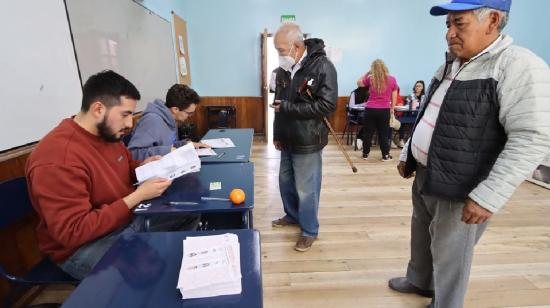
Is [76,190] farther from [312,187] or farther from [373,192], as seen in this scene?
[373,192]

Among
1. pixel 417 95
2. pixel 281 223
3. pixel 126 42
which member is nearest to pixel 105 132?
pixel 281 223

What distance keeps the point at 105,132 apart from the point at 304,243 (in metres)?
1.47

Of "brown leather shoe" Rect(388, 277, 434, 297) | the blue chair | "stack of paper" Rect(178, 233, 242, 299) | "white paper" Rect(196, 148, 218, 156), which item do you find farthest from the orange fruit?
"brown leather shoe" Rect(388, 277, 434, 297)

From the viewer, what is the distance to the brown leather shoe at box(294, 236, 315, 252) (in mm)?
2037

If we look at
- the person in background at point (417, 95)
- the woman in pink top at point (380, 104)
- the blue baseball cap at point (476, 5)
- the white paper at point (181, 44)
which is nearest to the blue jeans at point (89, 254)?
the blue baseball cap at point (476, 5)

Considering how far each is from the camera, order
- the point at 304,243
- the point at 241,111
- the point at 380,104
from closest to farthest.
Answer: the point at 304,243 < the point at 380,104 < the point at 241,111

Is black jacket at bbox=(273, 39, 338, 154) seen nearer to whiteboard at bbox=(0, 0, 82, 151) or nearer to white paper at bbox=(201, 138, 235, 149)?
white paper at bbox=(201, 138, 235, 149)

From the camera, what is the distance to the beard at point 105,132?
1.17 metres

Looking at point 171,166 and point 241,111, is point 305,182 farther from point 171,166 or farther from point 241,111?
point 241,111

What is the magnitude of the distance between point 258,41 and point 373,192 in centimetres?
368

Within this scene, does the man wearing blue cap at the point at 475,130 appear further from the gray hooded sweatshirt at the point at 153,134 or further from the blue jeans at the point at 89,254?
the gray hooded sweatshirt at the point at 153,134

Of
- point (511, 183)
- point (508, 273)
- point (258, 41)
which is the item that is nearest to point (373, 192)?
point (508, 273)

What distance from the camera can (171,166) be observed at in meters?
1.31

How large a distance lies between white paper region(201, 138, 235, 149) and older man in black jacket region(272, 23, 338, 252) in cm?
40
